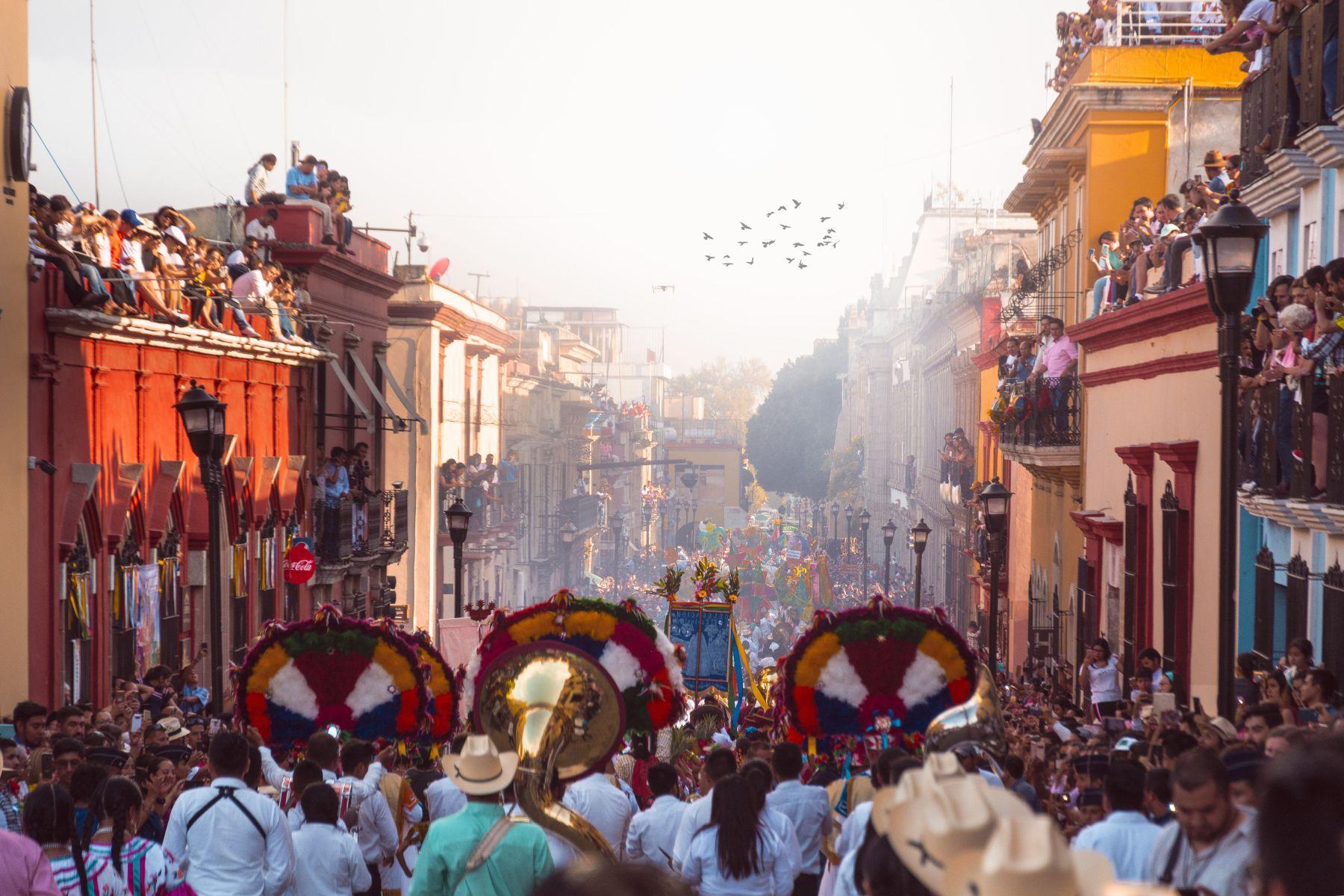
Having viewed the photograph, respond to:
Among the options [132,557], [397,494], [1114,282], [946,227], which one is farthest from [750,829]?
[946,227]

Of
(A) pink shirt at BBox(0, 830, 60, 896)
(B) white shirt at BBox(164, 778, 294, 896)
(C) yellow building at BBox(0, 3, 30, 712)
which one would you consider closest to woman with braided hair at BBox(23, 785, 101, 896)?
(B) white shirt at BBox(164, 778, 294, 896)

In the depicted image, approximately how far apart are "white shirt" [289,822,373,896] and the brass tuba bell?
285 cm

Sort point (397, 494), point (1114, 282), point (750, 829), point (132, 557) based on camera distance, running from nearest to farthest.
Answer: point (750, 829)
point (132, 557)
point (1114, 282)
point (397, 494)

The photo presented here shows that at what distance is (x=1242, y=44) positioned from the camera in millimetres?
16797

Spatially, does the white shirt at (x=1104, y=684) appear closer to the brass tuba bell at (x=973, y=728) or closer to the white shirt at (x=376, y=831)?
the brass tuba bell at (x=973, y=728)

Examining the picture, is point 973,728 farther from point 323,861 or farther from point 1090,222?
point 1090,222

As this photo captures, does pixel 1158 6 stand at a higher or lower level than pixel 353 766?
higher

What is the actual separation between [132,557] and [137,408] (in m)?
1.78

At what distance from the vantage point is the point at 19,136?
53.8ft

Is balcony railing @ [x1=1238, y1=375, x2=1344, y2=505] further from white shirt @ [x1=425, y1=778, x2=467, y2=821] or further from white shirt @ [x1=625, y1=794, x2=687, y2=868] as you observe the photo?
white shirt @ [x1=425, y1=778, x2=467, y2=821]

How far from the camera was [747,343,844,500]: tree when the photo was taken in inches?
4242

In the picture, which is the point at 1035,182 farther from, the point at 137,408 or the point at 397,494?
the point at 137,408

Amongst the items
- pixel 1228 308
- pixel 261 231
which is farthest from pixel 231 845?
pixel 261 231

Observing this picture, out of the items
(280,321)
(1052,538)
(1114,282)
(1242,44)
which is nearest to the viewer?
(1242,44)
